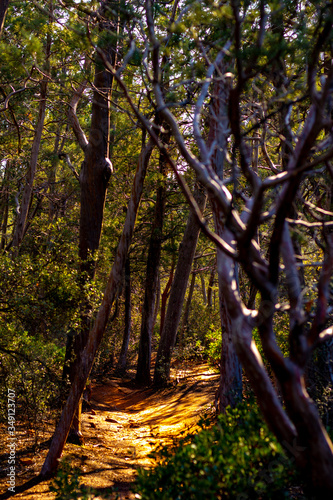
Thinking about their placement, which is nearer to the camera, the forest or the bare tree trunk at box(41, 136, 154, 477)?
the forest

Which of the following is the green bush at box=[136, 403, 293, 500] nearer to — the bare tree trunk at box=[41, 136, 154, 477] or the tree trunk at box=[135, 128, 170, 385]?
the bare tree trunk at box=[41, 136, 154, 477]

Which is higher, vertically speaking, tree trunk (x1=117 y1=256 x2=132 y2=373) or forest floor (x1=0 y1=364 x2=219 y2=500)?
tree trunk (x1=117 y1=256 x2=132 y2=373)

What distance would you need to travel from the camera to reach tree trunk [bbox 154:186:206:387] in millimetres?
12906

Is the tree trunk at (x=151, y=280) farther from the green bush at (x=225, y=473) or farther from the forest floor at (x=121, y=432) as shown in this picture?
the green bush at (x=225, y=473)

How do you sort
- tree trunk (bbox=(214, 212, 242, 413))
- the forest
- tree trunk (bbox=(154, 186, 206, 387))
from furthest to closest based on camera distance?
tree trunk (bbox=(154, 186, 206, 387)), tree trunk (bbox=(214, 212, 242, 413)), the forest

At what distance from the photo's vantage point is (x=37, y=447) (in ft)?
23.8

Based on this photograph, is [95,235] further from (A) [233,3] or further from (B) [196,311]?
(B) [196,311]

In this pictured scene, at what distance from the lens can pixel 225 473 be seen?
3145 millimetres

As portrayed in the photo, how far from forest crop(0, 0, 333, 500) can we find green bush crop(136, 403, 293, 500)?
16 mm

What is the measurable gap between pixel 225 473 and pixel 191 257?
9.97 meters

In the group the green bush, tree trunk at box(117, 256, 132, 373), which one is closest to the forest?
the green bush

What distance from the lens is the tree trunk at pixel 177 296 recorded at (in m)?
12.9

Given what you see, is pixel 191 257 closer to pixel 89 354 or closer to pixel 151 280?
pixel 151 280

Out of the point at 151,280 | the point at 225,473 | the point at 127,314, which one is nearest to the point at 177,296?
the point at 151,280
